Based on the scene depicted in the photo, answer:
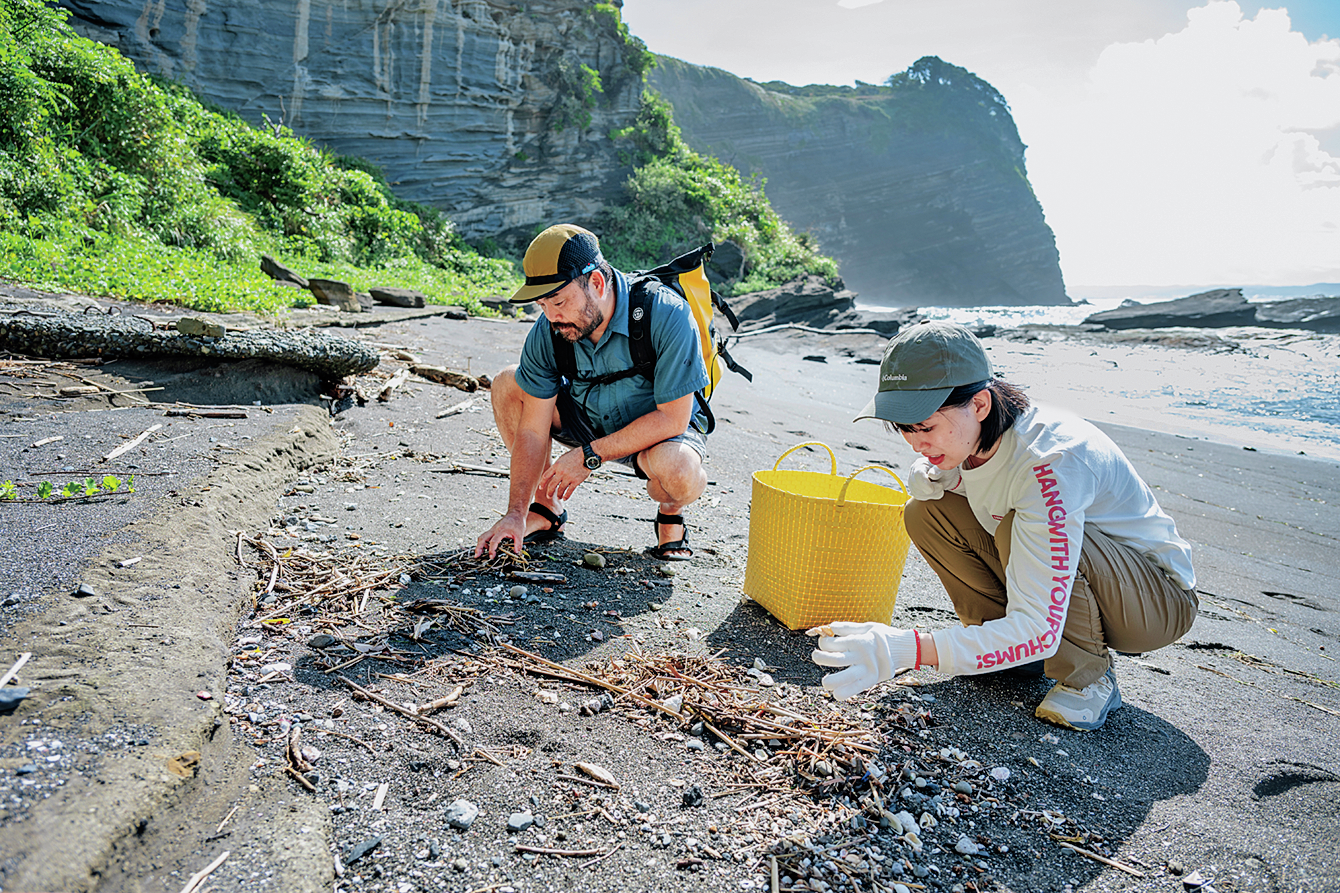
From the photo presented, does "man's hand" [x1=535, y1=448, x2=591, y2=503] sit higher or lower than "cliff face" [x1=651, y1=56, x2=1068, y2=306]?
lower

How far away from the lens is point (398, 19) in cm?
1888

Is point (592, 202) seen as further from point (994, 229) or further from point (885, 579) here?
point (994, 229)

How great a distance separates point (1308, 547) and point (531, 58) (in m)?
21.7

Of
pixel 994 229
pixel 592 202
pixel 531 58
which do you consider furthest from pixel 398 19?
pixel 994 229

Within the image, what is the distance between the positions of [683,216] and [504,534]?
21546mm

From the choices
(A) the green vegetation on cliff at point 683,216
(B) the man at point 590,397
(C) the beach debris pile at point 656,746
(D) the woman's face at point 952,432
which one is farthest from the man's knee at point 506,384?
(A) the green vegetation on cliff at point 683,216

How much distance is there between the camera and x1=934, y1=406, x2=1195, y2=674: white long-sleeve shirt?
6.17ft

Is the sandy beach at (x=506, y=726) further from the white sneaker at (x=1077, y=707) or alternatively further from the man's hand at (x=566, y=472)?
the man's hand at (x=566, y=472)

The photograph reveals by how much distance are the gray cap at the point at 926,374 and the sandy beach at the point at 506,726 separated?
945mm

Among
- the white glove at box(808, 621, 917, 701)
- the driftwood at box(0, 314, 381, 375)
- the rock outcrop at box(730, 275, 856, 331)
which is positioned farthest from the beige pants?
Result: the rock outcrop at box(730, 275, 856, 331)

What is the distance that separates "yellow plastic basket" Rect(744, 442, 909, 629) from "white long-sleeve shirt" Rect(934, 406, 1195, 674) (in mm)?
455

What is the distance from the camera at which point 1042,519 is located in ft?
6.40

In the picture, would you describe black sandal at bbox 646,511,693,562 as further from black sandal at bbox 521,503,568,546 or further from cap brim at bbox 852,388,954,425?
cap brim at bbox 852,388,954,425

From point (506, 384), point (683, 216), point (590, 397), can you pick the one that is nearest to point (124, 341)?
point (506, 384)
